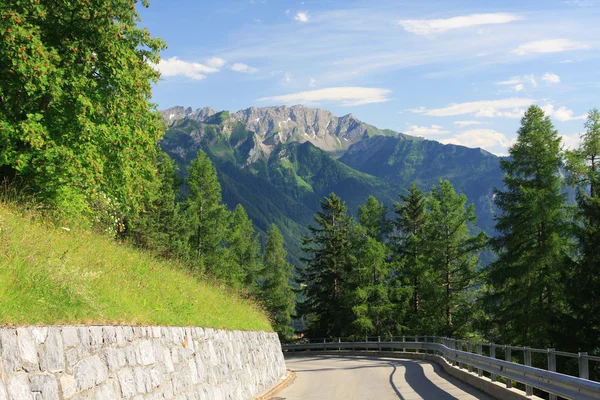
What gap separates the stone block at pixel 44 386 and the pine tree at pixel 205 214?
156 feet

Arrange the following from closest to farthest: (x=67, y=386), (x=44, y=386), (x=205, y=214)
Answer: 1. (x=44, y=386)
2. (x=67, y=386)
3. (x=205, y=214)

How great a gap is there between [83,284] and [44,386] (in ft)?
8.81

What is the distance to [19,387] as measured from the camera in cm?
520

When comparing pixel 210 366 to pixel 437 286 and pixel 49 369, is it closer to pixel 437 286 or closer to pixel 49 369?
pixel 49 369

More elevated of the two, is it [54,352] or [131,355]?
[54,352]

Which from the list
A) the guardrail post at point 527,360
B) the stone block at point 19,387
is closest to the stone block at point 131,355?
the stone block at point 19,387

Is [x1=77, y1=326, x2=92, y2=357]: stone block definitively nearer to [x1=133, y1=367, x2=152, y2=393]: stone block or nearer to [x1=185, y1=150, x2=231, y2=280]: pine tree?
[x1=133, y1=367, x2=152, y2=393]: stone block

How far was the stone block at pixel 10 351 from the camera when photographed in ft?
16.7

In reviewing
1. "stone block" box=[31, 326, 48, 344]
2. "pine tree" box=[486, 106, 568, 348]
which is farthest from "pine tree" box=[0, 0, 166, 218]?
"pine tree" box=[486, 106, 568, 348]

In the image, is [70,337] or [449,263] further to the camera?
[449,263]

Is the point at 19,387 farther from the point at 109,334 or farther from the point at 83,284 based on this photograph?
the point at 83,284

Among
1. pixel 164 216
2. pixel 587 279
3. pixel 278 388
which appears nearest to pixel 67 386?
pixel 278 388

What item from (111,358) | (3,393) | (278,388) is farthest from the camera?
(278,388)

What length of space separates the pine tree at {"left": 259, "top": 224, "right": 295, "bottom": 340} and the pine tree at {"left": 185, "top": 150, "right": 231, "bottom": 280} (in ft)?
41.7
